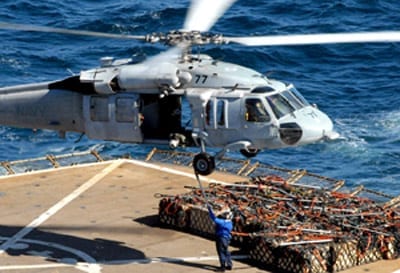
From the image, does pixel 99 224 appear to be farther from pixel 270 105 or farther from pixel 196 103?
pixel 270 105

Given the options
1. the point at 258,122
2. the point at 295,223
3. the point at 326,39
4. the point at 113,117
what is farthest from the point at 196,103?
the point at 295,223

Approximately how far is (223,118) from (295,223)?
190 inches

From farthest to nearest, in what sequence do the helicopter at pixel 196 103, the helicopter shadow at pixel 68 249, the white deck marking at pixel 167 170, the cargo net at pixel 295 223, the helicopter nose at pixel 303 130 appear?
the white deck marking at pixel 167 170
the helicopter shadow at pixel 68 249
the cargo net at pixel 295 223
the helicopter at pixel 196 103
the helicopter nose at pixel 303 130

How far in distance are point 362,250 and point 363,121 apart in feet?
117

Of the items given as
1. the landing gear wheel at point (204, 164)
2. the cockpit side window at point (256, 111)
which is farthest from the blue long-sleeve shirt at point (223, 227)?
the cockpit side window at point (256, 111)

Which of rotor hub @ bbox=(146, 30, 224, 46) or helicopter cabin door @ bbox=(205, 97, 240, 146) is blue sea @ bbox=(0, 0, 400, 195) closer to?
helicopter cabin door @ bbox=(205, 97, 240, 146)

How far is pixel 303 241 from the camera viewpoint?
33.4 meters

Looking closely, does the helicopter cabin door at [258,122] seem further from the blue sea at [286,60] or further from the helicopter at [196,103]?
the blue sea at [286,60]

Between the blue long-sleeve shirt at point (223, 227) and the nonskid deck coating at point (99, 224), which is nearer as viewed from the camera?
the blue long-sleeve shirt at point (223, 227)

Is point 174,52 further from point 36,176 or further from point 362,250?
point 36,176

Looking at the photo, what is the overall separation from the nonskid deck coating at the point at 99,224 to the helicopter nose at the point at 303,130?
4666 mm

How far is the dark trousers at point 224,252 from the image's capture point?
108 ft

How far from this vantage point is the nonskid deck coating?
112 feet

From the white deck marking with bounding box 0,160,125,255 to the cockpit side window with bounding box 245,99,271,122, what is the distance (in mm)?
10060
